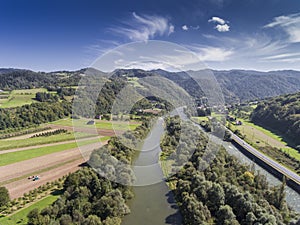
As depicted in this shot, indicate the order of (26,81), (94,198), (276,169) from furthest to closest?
(26,81) → (276,169) → (94,198)

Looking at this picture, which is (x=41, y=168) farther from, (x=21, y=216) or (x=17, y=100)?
(x=17, y=100)

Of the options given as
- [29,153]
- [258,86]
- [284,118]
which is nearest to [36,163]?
[29,153]

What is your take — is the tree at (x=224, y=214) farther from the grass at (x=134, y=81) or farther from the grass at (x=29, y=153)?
the grass at (x=29, y=153)

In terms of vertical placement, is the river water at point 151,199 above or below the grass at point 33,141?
above

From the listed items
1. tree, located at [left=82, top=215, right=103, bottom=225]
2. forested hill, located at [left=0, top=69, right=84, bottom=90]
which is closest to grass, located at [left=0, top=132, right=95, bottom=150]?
tree, located at [left=82, top=215, right=103, bottom=225]

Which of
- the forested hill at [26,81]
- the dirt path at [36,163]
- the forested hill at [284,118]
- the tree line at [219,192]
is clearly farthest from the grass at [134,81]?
the forested hill at [26,81]

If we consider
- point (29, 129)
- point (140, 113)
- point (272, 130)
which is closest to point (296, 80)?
point (272, 130)

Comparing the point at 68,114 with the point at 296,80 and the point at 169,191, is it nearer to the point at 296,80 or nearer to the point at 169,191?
the point at 169,191

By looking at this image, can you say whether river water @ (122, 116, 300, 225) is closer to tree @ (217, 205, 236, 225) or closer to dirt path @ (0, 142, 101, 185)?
tree @ (217, 205, 236, 225)
